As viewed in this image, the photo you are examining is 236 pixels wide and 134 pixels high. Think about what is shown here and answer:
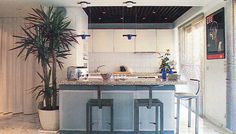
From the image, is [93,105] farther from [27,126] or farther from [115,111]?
[27,126]

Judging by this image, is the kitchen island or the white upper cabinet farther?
the white upper cabinet

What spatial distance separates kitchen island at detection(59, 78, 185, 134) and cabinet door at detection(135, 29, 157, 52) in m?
3.95

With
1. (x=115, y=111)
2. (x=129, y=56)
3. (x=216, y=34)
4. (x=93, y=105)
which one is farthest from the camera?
(x=129, y=56)

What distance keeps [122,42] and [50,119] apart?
14.4 feet

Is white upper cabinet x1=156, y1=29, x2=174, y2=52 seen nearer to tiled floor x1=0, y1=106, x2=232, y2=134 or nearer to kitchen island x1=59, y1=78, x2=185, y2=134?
tiled floor x1=0, y1=106, x2=232, y2=134

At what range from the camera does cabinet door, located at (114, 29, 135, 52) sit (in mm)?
8352

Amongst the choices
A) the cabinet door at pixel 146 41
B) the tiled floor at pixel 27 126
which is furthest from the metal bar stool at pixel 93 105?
the cabinet door at pixel 146 41

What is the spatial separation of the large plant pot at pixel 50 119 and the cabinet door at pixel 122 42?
413 cm

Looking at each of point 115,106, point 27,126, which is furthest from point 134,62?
point 27,126

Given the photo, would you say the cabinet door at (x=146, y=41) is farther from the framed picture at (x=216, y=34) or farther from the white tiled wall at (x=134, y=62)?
the framed picture at (x=216, y=34)

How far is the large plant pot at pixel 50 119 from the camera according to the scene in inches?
185

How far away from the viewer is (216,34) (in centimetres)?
513

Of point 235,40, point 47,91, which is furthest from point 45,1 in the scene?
point 235,40

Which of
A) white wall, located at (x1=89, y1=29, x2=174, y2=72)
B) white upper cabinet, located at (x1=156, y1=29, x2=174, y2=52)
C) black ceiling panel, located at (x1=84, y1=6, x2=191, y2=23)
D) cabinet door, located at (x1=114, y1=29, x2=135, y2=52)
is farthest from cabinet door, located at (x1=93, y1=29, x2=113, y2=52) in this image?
white upper cabinet, located at (x1=156, y1=29, x2=174, y2=52)
